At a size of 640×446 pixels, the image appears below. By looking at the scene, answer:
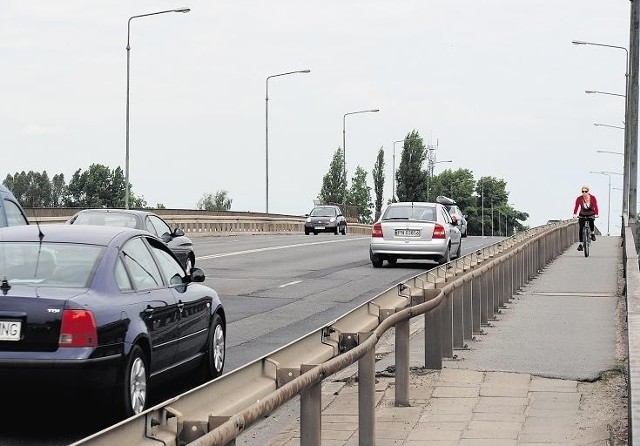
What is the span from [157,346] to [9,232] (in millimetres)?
1508

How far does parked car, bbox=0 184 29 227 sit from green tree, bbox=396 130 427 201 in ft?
496

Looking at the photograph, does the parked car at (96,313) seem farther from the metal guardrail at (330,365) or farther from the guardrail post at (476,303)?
the guardrail post at (476,303)

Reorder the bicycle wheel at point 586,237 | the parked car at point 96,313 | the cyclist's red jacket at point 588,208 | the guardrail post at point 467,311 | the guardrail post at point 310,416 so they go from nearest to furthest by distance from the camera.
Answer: the guardrail post at point 310,416, the parked car at point 96,313, the guardrail post at point 467,311, the cyclist's red jacket at point 588,208, the bicycle wheel at point 586,237

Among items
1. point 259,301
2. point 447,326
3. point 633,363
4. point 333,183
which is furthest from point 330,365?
point 333,183

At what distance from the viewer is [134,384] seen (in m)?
9.41

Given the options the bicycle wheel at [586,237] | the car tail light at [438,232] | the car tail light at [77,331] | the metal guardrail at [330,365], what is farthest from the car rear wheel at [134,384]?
the bicycle wheel at [586,237]

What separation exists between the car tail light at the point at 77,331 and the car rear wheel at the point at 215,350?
8.47 feet

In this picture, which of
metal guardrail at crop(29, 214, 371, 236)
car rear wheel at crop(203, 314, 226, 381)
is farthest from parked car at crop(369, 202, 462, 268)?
car rear wheel at crop(203, 314, 226, 381)

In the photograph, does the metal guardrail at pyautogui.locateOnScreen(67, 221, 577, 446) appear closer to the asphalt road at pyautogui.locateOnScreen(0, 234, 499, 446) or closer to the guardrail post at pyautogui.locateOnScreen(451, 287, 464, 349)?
the guardrail post at pyautogui.locateOnScreen(451, 287, 464, 349)

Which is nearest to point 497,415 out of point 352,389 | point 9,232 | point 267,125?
point 352,389

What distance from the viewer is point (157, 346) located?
9.92 meters

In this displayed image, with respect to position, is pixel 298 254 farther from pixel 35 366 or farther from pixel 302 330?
pixel 35 366

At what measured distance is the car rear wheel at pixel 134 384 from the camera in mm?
9156

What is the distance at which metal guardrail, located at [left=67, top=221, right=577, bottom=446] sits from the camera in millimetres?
4973
